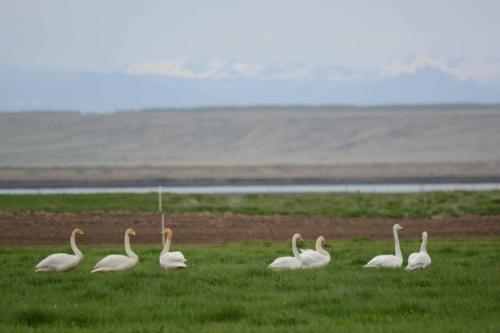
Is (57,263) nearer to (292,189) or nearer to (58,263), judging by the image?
(58,263)

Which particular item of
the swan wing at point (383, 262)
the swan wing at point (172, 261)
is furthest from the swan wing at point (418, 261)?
the swan wing at point (172, 261)

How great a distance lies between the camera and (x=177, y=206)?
135ft

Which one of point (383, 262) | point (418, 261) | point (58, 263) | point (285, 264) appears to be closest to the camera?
point (418, 261)

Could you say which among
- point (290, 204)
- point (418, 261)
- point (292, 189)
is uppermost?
point (418, 261)

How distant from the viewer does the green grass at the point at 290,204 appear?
37.3 metres

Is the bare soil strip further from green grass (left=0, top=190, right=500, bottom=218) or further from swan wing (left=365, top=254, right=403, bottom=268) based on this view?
swan wing (left=365, top=254, right=403, bottom=268)

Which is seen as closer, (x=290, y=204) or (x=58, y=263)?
(x=58, y=263)

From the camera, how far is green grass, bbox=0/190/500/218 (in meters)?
37.3

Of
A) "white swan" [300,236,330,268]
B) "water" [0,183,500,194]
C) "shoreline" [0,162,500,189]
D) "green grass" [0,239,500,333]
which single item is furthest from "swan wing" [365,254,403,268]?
"shoreline" [0,162,500,189]

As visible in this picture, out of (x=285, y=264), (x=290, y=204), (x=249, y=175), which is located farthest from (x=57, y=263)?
(x=249, y=175)

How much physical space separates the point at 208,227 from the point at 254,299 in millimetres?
16921

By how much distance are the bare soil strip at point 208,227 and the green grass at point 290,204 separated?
7.18 feet

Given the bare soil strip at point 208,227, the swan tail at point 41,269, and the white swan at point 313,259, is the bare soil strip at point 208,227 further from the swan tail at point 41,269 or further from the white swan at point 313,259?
the swan tail at point 41,269

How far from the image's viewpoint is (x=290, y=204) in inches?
1660
